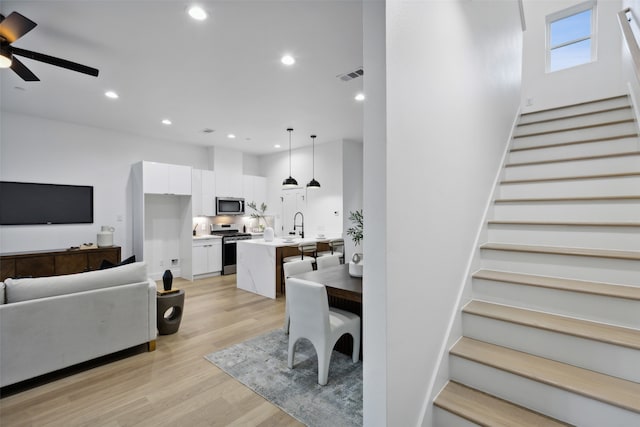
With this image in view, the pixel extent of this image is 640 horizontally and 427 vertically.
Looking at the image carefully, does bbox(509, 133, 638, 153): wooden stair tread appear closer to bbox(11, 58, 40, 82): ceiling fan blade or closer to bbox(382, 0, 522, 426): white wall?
bbox(382, 0, 522, 426): white wall

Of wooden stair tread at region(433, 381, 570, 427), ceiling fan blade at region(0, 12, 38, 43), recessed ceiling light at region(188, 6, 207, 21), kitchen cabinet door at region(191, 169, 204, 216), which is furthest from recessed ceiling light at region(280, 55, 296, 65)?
kitchen cabinet door at region(191, 169, 204, 216)

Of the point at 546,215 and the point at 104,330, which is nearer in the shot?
the point at 546,215

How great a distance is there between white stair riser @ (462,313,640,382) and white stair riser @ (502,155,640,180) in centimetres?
161

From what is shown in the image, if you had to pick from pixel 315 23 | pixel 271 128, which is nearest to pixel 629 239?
pixel 315 23

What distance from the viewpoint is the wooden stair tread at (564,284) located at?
5.30 ft

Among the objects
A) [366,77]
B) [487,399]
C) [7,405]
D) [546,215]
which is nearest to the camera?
[366,77]

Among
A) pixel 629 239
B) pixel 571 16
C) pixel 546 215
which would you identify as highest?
pixel 571 16

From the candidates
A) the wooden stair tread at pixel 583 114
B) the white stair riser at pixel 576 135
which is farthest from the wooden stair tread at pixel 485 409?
the wooden stair tread at pixel 583 114

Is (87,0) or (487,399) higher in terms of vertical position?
(87,0)

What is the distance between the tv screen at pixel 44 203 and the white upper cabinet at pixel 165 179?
100 centimetres

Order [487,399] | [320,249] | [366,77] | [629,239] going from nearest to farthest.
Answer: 1. [366,77]
2. [487,399]
3. [629,239]
4. [320,249]

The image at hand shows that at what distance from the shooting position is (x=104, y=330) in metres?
2.58

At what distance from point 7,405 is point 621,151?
529 centimetres

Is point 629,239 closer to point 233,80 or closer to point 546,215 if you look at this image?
point 546,215
